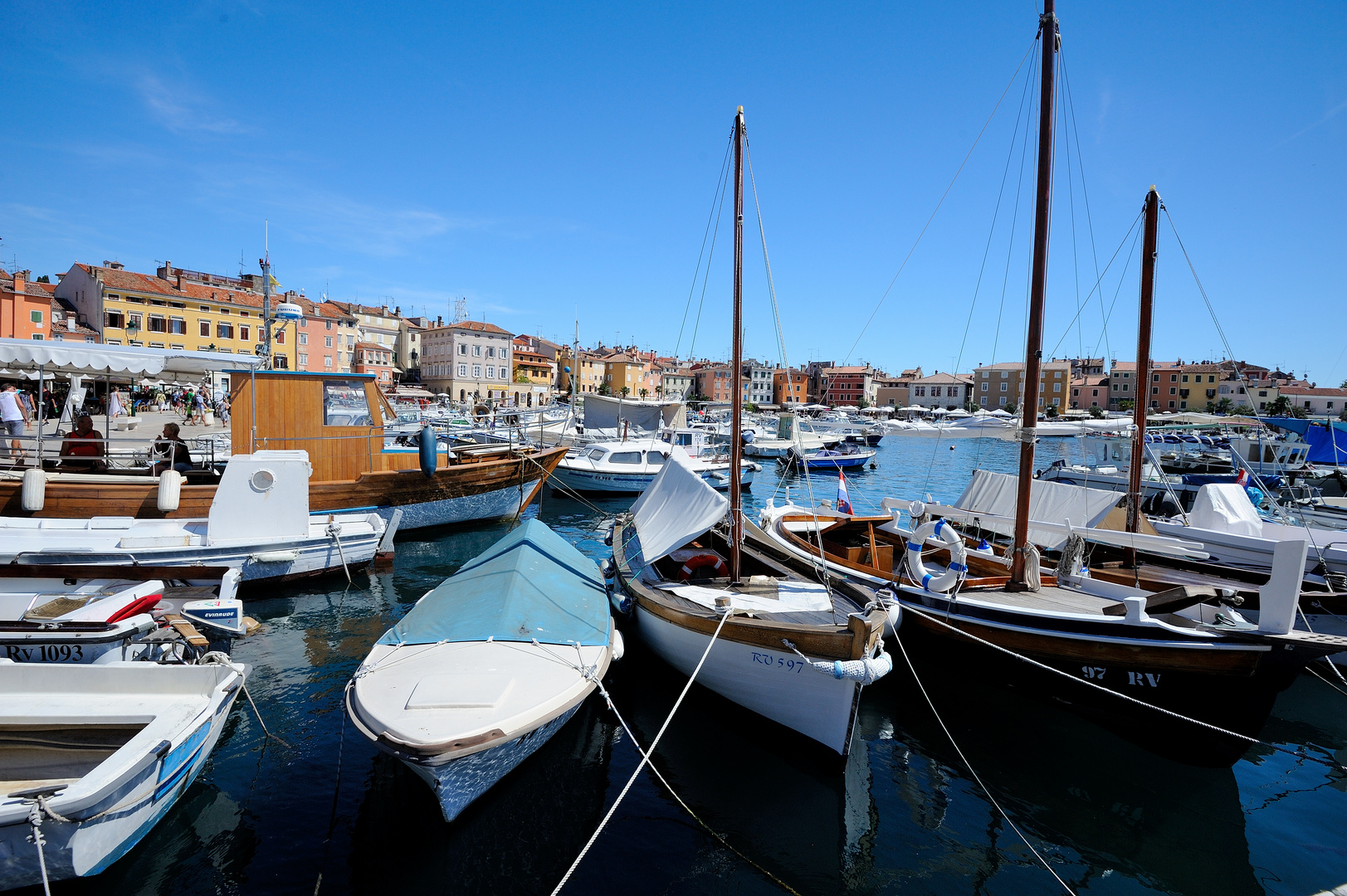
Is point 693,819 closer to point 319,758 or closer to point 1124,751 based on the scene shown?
point 319,758

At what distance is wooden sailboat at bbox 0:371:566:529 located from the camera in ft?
41.3

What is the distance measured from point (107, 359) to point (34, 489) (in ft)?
8.97

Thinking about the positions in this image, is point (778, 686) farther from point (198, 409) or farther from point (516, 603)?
point (198, 409)

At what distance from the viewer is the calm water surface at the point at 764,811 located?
558 centimetres

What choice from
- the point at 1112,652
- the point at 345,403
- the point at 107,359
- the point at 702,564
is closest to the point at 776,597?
the point at 702,564

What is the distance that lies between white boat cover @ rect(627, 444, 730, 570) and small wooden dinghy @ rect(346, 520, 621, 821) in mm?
1272

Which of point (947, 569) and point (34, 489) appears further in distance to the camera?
point (34, 489)

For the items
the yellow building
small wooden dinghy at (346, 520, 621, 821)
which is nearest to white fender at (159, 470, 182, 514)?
small wooden dinghy at (346, 520, 621, 821)

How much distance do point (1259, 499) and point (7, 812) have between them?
31.5 m

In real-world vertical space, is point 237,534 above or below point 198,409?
below

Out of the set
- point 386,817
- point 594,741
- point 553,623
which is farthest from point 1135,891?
point 386,817

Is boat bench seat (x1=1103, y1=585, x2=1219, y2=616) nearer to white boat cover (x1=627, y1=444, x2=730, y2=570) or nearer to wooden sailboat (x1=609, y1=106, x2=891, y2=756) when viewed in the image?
wooden sailboat (x1=609, y1=106, x2=891, y2=756)

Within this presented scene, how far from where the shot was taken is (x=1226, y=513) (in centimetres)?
1303

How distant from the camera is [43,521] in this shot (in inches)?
475
